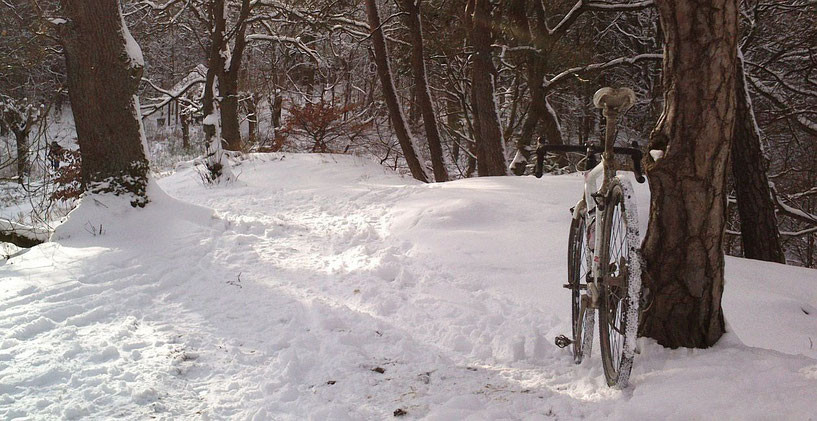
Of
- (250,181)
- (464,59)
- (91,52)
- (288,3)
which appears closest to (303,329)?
(91,52)

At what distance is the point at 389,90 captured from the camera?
1181cm

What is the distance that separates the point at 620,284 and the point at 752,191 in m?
5.24

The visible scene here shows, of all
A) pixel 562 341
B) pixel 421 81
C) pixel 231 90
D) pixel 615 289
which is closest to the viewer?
pixel 615 289

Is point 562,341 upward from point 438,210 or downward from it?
downward

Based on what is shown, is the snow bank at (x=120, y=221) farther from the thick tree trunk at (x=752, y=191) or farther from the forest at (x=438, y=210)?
the thick tree trunk at (x=752, y=191)

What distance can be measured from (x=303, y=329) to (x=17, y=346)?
169 cm

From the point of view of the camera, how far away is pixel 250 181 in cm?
1104

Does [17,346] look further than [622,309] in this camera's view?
Yes

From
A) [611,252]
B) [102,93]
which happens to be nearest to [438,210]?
[611,252]

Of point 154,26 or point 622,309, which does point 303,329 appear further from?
point 154,26

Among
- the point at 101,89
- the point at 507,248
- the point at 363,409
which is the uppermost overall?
the point at 101,89

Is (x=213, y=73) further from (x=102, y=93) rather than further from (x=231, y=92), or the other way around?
(x=102, y=93)

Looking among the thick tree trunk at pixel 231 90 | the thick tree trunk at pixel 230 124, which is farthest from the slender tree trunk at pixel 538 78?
the thick tree trunk at pixel 230 124

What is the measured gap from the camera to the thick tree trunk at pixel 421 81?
11359 mm
